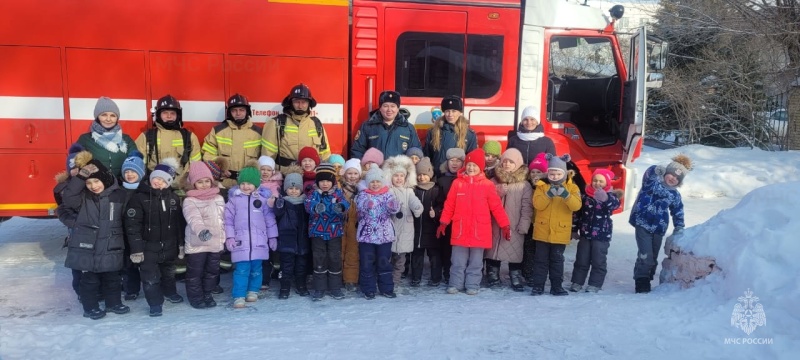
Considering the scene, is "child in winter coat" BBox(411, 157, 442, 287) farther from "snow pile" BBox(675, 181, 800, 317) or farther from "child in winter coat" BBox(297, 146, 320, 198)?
"snow pile" BBox(675, 181, 800, 317)

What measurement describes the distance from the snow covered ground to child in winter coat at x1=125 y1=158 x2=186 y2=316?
0.99 feet

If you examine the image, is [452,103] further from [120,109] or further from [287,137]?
[120,109]

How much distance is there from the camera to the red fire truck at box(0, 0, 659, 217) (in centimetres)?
522

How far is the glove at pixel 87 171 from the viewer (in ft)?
13.9

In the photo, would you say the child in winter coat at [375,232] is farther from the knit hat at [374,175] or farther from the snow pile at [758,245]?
the snow pile at [758,245]

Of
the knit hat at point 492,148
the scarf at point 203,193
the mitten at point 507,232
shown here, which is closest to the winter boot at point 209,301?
the scarf at point 203,193

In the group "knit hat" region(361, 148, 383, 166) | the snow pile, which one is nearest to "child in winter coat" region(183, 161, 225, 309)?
"knit hat" region(361, 148, 383, 166)

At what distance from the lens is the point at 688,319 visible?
4.04 meters

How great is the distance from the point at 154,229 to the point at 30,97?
2151 mm

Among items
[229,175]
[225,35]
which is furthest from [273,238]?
[225,35]

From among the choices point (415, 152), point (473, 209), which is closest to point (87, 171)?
point (415, 152)

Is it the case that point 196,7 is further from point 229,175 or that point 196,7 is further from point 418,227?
point 418,227

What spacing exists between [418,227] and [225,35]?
2.80 meters

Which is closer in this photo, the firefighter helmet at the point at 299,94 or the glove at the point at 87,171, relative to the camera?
the glove at the point at 87,171
